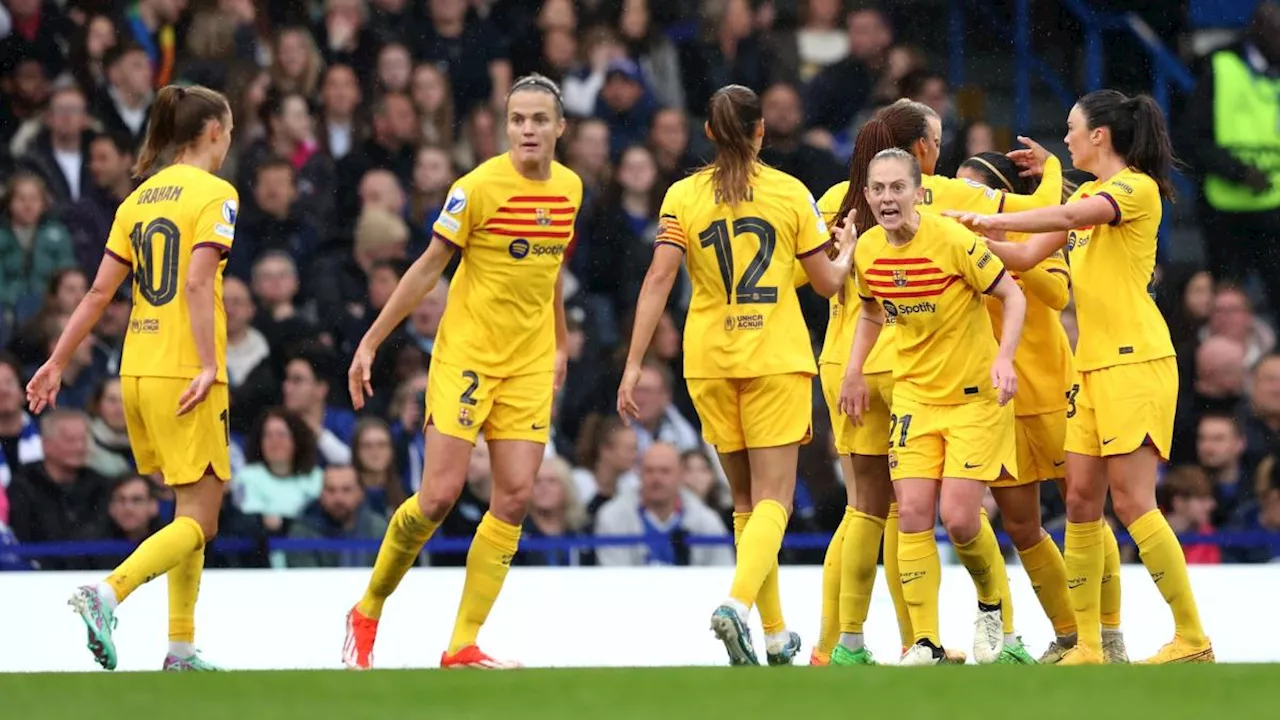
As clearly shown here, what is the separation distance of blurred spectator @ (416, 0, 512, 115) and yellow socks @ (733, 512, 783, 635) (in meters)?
6.21

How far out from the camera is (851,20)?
14.2 m

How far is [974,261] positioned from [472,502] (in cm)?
541

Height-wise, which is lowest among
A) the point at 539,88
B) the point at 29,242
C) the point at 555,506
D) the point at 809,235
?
the point at 555,506

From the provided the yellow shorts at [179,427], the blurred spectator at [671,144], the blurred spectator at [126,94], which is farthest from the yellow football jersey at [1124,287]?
the blurred spectator at [126,94]

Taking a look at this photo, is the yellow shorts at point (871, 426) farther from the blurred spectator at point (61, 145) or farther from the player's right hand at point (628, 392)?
the blurred spectator at point (61, 145)

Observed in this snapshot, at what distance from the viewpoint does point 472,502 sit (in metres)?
12.6

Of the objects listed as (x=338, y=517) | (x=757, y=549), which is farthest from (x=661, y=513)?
(x=757, y=549)

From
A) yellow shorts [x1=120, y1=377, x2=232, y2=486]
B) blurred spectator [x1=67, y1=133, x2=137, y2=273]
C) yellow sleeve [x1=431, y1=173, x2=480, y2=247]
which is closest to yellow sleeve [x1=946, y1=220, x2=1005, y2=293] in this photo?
yellow sleeve [x1=431, y1=173, x2=480, y2=247]

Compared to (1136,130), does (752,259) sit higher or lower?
lower

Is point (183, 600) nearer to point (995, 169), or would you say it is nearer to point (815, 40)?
point (995, 169)

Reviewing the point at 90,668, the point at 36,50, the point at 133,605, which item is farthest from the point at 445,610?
the point at 36,50

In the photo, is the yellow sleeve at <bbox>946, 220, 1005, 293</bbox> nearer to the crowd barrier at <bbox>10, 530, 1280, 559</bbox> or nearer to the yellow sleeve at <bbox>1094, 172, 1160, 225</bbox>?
the yellow sleeve at <bbox>1094, 172, 1160, 225</bbox>

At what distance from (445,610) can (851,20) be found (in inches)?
226

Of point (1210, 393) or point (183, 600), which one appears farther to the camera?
point (1210, 393)
